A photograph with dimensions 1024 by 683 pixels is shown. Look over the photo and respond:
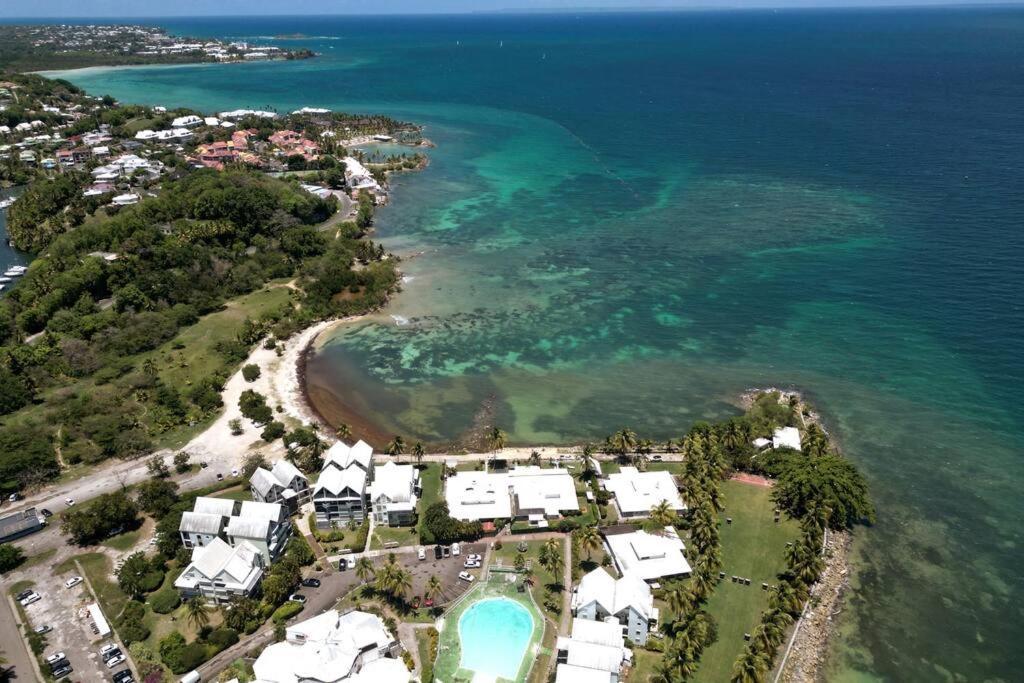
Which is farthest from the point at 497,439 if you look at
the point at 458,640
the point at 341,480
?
the point at 458,640

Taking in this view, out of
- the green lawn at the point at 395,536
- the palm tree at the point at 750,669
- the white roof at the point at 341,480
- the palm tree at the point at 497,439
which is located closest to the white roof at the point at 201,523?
the white roof at the point at 341,480

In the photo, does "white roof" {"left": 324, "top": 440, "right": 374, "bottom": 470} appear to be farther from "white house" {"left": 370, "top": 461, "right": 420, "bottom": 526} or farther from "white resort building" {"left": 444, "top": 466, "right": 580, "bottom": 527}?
"white resort building" {"left": 444, "top": 466, "right": 580, "bottom": 527}

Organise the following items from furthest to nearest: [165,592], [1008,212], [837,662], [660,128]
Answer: [660,128]
[1008,212]
[165,592]
[837,662]

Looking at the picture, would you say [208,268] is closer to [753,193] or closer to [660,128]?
[753,193]

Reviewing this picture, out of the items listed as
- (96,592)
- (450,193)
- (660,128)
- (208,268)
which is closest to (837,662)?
(96,592)

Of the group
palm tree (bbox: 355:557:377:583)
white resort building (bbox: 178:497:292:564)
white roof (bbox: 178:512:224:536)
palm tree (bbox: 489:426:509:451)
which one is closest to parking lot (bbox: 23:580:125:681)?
white roof (bbox: 178:512:224:536)

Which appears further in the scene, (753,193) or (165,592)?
(753,193)
